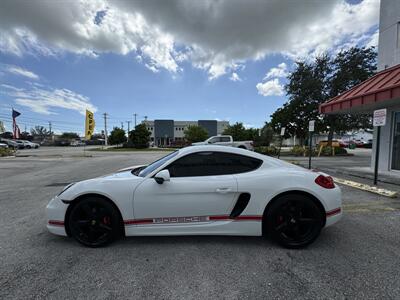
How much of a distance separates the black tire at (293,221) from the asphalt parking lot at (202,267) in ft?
0.49

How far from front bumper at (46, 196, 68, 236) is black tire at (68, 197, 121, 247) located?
106 millimetres

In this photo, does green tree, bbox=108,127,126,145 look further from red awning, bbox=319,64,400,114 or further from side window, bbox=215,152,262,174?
side window, bbox=215,152,262,174

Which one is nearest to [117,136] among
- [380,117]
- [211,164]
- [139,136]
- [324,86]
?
[139,136]

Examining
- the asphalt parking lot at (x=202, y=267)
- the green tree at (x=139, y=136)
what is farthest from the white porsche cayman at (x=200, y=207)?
the green tree at (x=139, y=136)

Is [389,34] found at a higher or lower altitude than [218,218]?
higher

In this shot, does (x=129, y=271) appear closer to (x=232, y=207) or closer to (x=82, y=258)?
(x=82, y=258)

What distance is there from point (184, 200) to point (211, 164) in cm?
61

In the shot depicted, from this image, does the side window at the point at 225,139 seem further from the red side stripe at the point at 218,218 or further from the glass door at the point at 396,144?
the red side stripe at the point at 218,218

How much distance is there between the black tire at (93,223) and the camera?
274 cm

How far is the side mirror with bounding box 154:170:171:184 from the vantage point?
2.63 m

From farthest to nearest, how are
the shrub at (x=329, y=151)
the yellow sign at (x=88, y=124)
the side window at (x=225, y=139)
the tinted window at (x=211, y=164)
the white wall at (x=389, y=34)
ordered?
the yellow sign at (x=88, y=124) → the shrub at (x=329, y=151) → the side window at (x=225, y=139) → the white wall at (x=389, y=34) → the tinted window at (x=211, y=164)

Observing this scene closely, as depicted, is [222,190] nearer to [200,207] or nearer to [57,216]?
[200,207]

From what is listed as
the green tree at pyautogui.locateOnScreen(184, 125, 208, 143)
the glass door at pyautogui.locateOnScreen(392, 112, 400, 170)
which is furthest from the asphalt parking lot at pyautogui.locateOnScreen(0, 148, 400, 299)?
the green tree at pyautogui.locateOnScreen(184, 125, 208, 143)

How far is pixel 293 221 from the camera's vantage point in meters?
2.71
